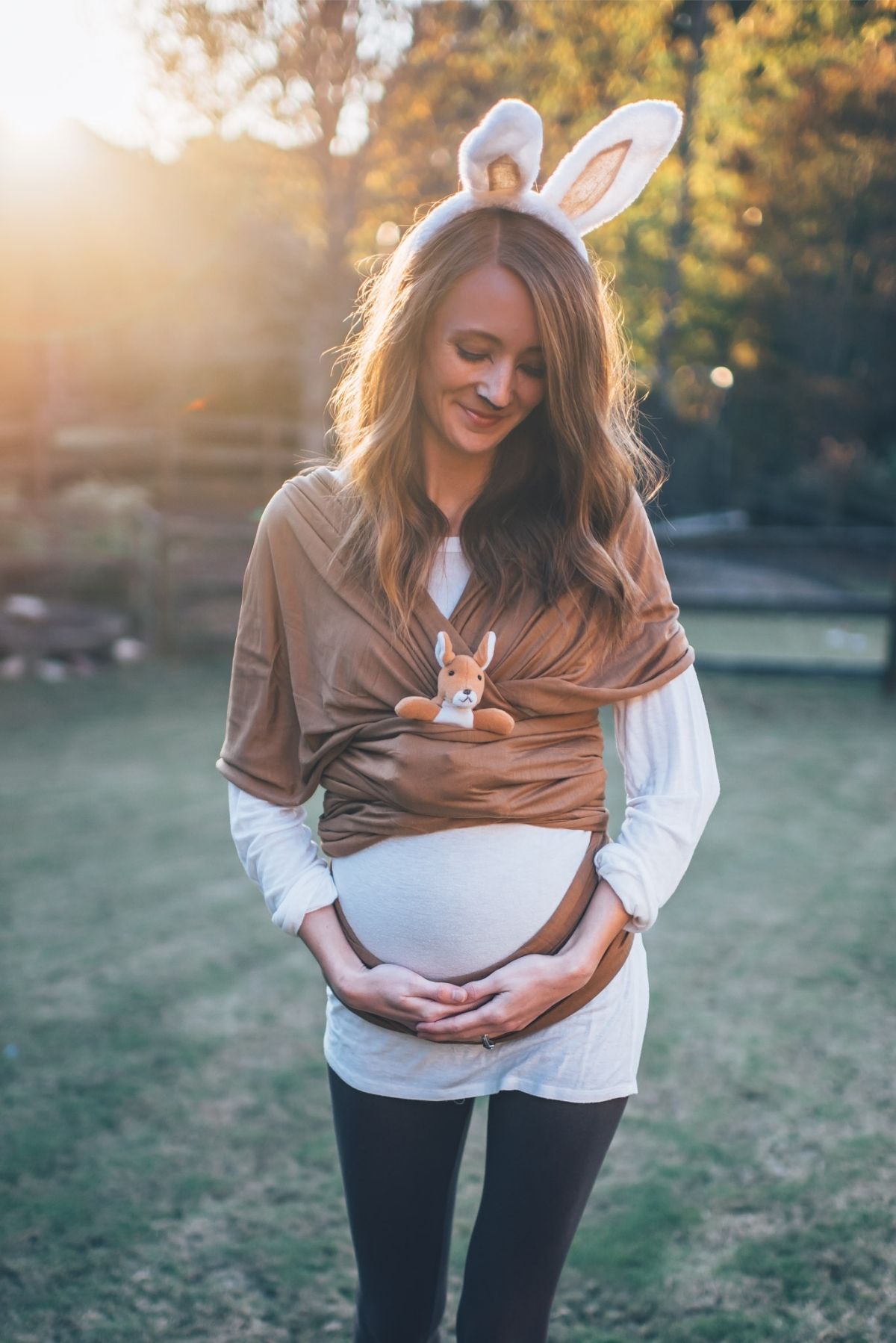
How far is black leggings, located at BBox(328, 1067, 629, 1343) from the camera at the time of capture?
4.64 ft

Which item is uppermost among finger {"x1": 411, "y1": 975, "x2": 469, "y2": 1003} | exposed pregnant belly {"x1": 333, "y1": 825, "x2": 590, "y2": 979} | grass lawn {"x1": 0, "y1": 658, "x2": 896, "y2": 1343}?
exposed pregnant belly {"x1": 333, "y1": 825, "x2": 590, "y2": 979}

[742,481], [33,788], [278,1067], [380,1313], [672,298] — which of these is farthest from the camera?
[742,481]

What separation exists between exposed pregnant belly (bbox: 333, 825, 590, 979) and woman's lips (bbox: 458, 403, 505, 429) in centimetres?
54

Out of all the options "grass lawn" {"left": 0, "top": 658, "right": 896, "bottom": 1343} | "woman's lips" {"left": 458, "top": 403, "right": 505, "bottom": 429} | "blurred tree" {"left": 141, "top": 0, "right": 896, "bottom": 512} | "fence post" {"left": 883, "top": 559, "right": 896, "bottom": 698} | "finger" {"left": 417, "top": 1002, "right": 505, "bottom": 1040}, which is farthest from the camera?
"blurred tree" {"left": 141, "top": 0, "right": 896, "bottom": 512}

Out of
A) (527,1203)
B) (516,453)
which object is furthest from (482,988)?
(516,453)

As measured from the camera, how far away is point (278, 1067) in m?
3.06

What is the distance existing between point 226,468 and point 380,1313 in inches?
566

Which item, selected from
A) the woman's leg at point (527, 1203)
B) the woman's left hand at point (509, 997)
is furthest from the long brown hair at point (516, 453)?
the woman's leg at point (527, 1203)

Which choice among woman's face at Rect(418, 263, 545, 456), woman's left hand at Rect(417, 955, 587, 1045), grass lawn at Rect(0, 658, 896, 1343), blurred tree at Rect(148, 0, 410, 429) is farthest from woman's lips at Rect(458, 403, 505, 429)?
blurred tree at Rect(148, 0, 410, 429)

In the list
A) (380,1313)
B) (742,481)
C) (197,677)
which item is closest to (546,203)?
(380,1313)

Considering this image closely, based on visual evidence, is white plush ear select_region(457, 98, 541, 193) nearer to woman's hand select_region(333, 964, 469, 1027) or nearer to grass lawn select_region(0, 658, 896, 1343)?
woman's hand select_region(333, 964, 469, 1027)

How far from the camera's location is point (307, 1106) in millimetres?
2881

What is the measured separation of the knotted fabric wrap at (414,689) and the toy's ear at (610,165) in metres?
0.41

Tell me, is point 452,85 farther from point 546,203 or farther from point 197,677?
point 546,203
